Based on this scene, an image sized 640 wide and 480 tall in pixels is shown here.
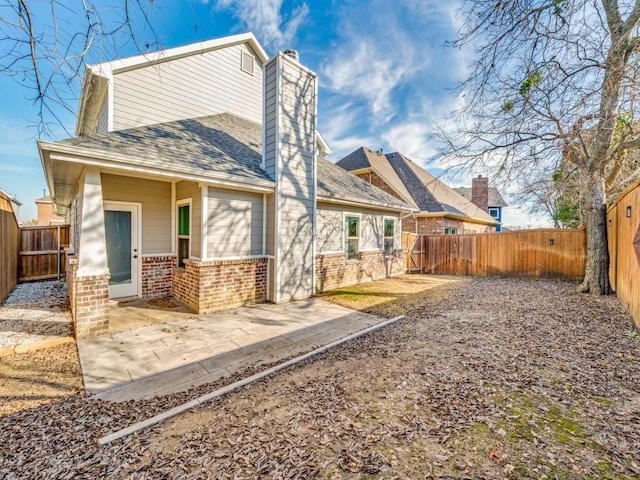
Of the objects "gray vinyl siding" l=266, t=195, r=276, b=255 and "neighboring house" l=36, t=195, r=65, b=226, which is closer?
"gray vinyl siding" l=266, t=195, r=276, b=255

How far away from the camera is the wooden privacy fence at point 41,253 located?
367 inches

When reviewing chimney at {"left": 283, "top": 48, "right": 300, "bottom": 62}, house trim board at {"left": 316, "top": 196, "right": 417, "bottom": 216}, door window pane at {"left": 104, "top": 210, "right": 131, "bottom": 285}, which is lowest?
door window pane at {"left": 104, "top": 210, "right": 131, "bottom": 285}

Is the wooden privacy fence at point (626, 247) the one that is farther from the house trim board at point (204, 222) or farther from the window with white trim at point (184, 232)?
the window with white trim at point (184, 232)

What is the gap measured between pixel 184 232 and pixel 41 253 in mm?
6395

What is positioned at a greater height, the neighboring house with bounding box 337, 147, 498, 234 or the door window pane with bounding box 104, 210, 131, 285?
the neighboring house with bounding box 337, 147, 498, 234

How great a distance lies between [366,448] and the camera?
225 cm

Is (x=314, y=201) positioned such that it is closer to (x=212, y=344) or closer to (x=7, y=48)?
(x=212, y=344)

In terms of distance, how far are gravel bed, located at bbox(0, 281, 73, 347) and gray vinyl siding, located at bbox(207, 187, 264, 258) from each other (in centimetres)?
278

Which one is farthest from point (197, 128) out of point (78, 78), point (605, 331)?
point (605, 331)

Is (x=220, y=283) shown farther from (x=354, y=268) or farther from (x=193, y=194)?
(x=354, y=268)

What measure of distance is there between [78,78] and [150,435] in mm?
3635

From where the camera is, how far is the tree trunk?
739 cm

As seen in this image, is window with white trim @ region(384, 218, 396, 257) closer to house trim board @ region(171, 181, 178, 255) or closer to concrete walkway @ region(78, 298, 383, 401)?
concrete walkway @ region(78, 298, 383, 401)

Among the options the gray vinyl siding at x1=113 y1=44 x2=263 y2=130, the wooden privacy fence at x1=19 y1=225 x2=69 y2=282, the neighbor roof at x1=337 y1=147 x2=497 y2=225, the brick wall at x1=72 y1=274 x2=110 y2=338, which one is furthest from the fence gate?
the wooden privacy fence at x1=19 y1=225 x2=69 y2=282
